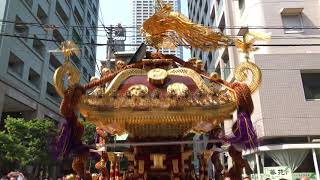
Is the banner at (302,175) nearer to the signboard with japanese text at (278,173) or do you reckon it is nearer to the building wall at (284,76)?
the signboard with japanese text at (278,173)

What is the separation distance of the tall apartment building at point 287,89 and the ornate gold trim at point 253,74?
38.8ft

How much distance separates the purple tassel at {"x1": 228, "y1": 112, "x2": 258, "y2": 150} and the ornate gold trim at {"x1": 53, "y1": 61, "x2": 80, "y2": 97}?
2.74 m

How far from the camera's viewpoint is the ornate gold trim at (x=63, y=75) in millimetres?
5488

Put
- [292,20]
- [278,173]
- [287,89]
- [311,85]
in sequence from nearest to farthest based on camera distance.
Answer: [278,173] → [287,89] → [311,85] → [292,20]

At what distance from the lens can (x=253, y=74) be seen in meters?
6.03

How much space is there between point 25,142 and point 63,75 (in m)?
19.4

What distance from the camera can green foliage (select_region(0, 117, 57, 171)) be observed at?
19984 millimetres

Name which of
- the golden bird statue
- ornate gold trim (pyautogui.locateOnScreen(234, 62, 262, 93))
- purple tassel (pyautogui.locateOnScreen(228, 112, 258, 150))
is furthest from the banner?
purple tassel (pyautogui.locateOnScreen(228, 112, 258, 150))

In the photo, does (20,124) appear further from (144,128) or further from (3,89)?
(144,128)

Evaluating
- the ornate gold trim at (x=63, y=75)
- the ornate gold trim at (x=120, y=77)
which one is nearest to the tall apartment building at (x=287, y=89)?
the ornate gold trim at (x=120, y=77)

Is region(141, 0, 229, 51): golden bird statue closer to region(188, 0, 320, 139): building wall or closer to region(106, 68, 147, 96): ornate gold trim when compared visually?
region(106, 68, 147, 96): ornate gold trim

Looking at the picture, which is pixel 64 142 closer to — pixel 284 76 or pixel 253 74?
pixel 253 74

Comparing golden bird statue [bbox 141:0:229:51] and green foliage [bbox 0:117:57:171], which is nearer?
golden bird statue [bbox 141:0:229:51]

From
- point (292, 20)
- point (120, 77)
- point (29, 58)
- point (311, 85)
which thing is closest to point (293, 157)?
point (311, 85)
